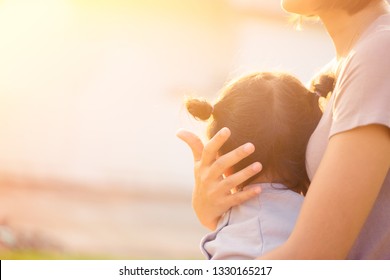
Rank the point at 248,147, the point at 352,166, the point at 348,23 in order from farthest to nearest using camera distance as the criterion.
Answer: the point at 348,23 < the point at 248,147 < the point at 352,166

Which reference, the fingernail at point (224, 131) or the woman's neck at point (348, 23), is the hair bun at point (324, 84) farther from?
the fingernail at point (224, 131)

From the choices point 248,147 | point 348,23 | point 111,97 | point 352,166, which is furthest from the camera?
point 111,97

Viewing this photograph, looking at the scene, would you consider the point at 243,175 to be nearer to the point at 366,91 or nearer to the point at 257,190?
the point at 257,190

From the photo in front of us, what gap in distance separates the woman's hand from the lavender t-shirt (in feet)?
0.44

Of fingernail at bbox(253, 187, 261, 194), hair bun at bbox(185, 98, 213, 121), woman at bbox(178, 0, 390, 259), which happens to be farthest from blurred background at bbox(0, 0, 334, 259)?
woman at bbox(178, 0, 390, 259)

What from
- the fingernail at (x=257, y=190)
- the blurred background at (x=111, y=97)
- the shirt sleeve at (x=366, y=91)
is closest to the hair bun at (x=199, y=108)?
the fingernail at (x=257, y=190)

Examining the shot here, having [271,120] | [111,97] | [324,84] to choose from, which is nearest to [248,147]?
[271,120]

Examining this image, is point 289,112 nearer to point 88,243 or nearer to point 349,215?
point 349,215

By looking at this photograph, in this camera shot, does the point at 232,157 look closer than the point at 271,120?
Yes

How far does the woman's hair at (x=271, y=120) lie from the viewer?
1417 mm

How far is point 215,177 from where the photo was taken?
4.56 ft

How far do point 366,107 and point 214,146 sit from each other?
35cm

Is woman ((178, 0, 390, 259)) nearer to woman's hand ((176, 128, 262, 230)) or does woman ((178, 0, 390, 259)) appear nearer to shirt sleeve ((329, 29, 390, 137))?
shirt sleeve ((329, 29, 390, 137))

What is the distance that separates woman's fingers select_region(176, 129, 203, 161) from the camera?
1431mm
